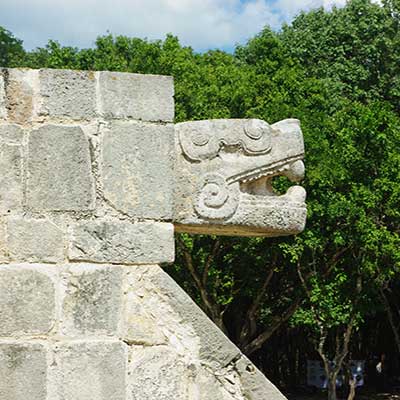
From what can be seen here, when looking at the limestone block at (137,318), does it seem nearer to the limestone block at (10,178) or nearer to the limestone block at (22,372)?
the limestone block at (22,372)

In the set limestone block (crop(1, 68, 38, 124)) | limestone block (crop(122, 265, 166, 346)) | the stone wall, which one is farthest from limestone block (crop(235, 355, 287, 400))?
limestone block (crop(1, 68, 38, 124))

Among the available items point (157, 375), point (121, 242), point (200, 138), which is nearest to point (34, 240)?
point (121, 242)

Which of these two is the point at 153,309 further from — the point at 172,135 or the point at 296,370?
the point at 296,370

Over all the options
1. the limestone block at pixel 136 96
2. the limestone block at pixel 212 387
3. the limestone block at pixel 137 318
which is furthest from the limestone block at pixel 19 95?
the limestone block at pixel 212 387

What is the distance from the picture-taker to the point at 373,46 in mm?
23984

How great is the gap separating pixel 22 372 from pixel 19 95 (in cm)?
113

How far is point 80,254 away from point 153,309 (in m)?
0.39

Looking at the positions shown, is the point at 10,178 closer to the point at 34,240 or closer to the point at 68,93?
the point at 34,240

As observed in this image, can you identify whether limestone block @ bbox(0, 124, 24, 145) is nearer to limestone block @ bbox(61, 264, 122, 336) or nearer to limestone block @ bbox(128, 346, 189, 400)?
limestone block @ bbox(61, 264, 122, 336)

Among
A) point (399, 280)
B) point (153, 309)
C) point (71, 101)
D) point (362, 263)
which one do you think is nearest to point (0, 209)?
point (71, 101)

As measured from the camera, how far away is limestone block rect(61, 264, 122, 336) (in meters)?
3.34

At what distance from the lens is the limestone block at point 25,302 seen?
10.8ft

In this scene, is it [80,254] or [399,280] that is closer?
[80,254]

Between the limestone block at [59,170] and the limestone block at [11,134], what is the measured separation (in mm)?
45
